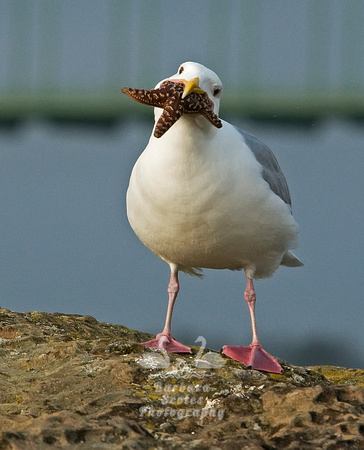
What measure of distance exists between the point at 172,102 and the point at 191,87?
5.3 inches

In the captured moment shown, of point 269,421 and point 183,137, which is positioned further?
point 183,137

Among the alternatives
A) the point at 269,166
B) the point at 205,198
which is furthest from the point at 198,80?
the point at 269,166

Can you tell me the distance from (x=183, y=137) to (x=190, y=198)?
0.37 metres

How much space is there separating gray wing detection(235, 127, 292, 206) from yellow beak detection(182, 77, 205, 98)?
3.07 ft

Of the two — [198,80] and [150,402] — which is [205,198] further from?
[150,402]

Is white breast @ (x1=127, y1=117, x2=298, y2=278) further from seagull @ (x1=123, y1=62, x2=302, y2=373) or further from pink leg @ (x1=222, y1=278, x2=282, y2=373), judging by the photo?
pink leg @ (x1=222, y1=278, x2=282, y2=373)

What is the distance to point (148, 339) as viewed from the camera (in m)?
5.38

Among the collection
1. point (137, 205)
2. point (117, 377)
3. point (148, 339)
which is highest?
point (137, 205)

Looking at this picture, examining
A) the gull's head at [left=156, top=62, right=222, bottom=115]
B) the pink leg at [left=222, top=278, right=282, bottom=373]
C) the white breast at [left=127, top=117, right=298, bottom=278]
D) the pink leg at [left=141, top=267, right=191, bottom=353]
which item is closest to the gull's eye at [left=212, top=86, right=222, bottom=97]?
the gull's head at [left=156, top=62, right=222, bottom=115]

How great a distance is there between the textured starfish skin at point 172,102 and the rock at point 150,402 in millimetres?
1250

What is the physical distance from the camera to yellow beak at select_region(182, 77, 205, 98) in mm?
4305

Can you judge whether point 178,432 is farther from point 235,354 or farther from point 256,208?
point 256,208

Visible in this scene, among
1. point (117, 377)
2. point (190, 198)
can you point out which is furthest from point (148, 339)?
point (117, 377)

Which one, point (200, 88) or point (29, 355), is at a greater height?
point (200, 88)
